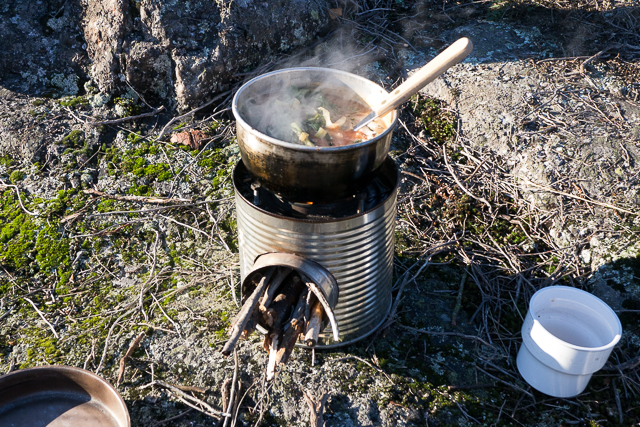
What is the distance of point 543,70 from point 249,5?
273 cm

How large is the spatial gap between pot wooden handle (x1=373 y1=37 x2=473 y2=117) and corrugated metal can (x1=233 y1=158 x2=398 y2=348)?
18.4 inches

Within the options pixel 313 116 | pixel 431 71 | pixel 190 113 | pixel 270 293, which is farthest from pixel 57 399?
pixel 190 113

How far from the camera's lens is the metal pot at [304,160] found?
211 centimetres

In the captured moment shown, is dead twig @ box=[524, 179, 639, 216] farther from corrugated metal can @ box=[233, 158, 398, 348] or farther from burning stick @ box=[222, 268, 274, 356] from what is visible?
burning stick @ box=[222, 268, 274, 356]

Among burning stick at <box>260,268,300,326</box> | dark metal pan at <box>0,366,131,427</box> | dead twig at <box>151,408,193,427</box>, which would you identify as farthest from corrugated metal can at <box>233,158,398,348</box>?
dark metal pan at <box>0,366,131,427</box>

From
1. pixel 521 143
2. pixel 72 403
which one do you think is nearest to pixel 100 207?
pixel 72 403

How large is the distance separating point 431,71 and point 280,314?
1391mm

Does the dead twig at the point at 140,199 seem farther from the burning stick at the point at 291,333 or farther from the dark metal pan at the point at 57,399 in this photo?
the burning stick at the point at 291,333

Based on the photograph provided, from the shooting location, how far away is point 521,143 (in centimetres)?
387

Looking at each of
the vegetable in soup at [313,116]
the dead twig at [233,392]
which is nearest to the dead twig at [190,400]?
the dead twig at [233,392]

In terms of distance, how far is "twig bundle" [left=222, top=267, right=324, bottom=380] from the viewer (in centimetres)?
232

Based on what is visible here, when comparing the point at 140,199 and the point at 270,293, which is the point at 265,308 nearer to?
the point at 270,293

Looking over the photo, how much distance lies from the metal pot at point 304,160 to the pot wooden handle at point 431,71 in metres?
0.07

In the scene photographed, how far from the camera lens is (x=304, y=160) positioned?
83.7 inches
